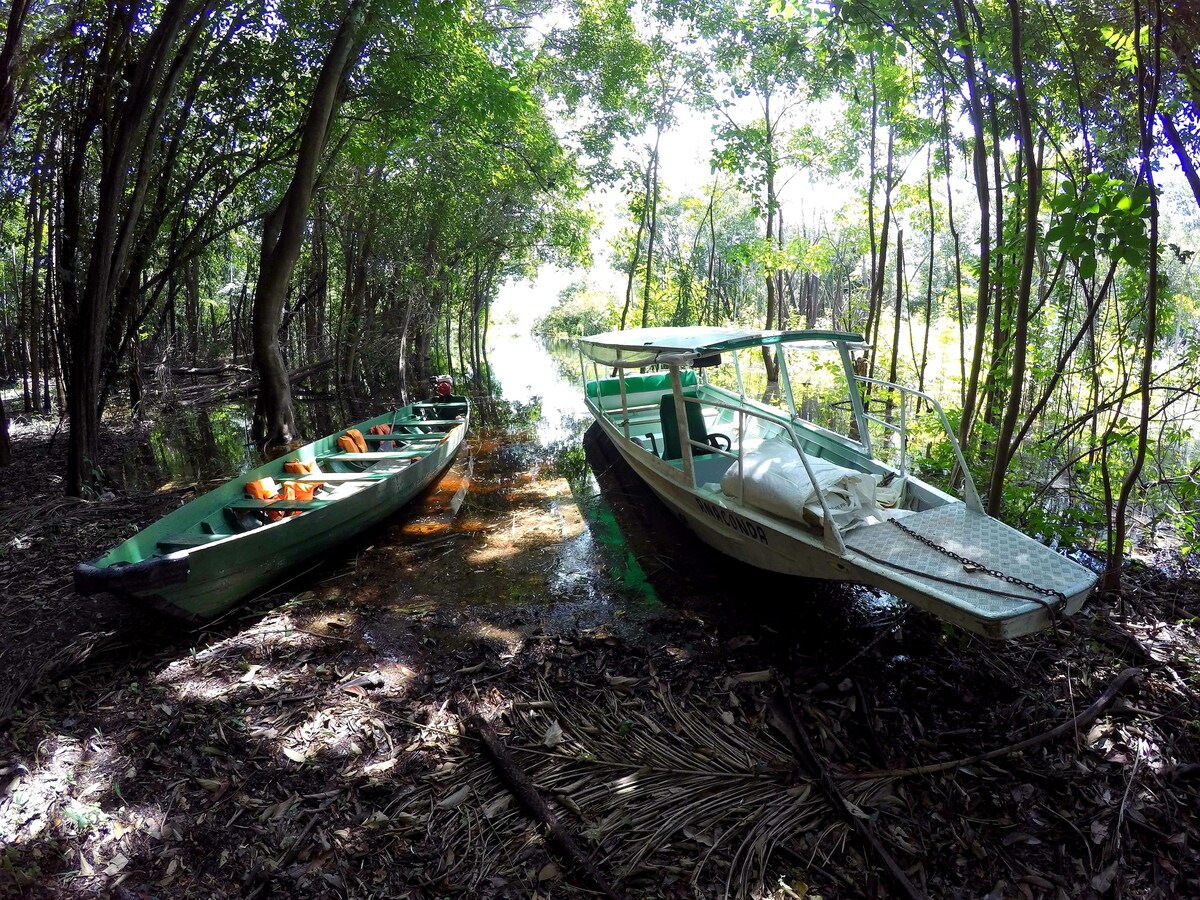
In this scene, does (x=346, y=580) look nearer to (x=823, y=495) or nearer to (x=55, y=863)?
(x=55, y=863)

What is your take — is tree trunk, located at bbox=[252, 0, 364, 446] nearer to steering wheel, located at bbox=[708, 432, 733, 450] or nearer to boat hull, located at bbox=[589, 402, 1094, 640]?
steering wheel, located at bbox=[708, 432, 733, 450]

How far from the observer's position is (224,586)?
16.0 ft

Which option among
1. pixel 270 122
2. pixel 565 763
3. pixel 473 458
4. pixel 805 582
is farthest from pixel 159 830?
pixel 270 122

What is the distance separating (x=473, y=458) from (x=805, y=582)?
23.5ft

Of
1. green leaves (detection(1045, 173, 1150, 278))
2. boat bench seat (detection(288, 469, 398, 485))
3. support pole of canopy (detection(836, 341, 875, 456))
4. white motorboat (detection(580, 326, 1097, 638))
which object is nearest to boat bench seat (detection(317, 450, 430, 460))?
boat bench seat (detection(288, 469, 398, 485))

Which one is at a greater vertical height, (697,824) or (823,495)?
(823,495)

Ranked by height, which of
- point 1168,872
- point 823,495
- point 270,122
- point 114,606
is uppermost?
point 270,122

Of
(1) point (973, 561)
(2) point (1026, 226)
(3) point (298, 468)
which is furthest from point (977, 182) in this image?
→ (3) point (298, 468)

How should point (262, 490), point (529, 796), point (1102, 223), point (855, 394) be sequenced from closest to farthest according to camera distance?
point (529, 796)
point (1102, 223)
point (855, 394)
point (262, 490)

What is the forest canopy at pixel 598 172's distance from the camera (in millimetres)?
4887

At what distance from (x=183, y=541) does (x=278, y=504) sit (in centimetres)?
112

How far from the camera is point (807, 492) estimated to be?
4793mm

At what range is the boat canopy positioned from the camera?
18.4ft

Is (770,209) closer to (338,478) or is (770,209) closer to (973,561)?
(338,478)
